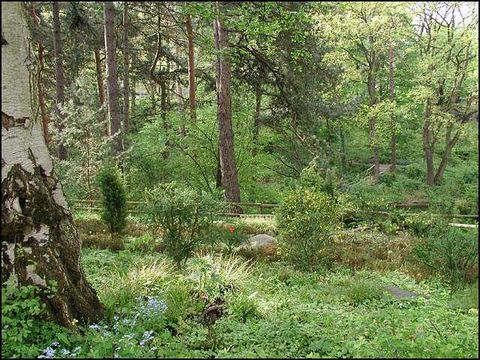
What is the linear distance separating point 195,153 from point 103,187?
589 cm

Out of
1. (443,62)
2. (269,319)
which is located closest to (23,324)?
(269,319)

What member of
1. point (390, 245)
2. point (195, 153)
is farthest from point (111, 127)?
point (390, 245)

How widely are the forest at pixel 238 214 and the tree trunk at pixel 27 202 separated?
0.05 ft

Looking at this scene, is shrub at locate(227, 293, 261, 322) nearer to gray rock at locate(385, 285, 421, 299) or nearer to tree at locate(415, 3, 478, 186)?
gray rock at locate(385, 285, 421, 299)

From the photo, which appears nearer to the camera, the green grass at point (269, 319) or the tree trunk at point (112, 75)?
the green grass at point (269, 319)

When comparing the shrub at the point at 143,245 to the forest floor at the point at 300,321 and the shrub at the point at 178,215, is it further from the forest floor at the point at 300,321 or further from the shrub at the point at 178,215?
the forest floor at the point at 300,321

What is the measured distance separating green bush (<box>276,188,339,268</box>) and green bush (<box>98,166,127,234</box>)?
442cm

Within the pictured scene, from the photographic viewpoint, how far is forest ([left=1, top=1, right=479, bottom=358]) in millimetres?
3717

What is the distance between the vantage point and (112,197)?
1073 centimetres

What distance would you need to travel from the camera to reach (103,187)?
10.7m

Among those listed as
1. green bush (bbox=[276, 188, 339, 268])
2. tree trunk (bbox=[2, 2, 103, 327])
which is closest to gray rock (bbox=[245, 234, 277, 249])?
green bush (bbox=[276, 188, 339, 268])

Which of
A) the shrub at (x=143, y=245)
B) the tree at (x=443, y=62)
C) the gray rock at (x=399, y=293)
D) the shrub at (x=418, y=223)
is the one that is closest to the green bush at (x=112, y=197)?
the shrub at (x=143, y=245)

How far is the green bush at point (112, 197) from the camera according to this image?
35.1 feet

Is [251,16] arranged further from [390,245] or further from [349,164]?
[349,164]
